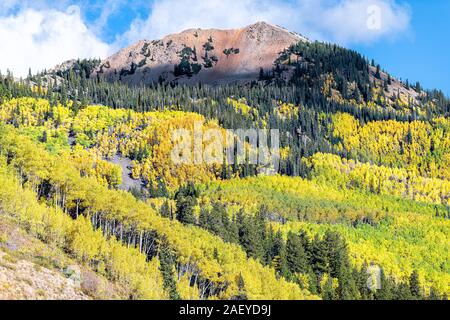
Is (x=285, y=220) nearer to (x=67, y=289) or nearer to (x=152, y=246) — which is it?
(x=152, y=246)

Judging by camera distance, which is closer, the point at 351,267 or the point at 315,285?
the point at 315,285

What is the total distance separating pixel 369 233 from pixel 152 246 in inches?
3962

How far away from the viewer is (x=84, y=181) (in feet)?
372

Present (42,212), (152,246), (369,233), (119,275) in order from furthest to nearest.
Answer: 1. (369,233)
2. (152,246)
3. (42,212)
4. (119,275)

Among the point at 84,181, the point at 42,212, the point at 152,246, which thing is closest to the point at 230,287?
the point at 152,246

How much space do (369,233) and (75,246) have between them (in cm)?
12626

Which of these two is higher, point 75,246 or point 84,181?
point 84,181

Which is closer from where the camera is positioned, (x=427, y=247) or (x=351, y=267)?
(x=351, y=267)

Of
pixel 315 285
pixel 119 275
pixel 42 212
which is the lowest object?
pixel 315 285

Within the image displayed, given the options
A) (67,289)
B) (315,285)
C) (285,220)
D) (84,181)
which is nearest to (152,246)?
(84,181)
